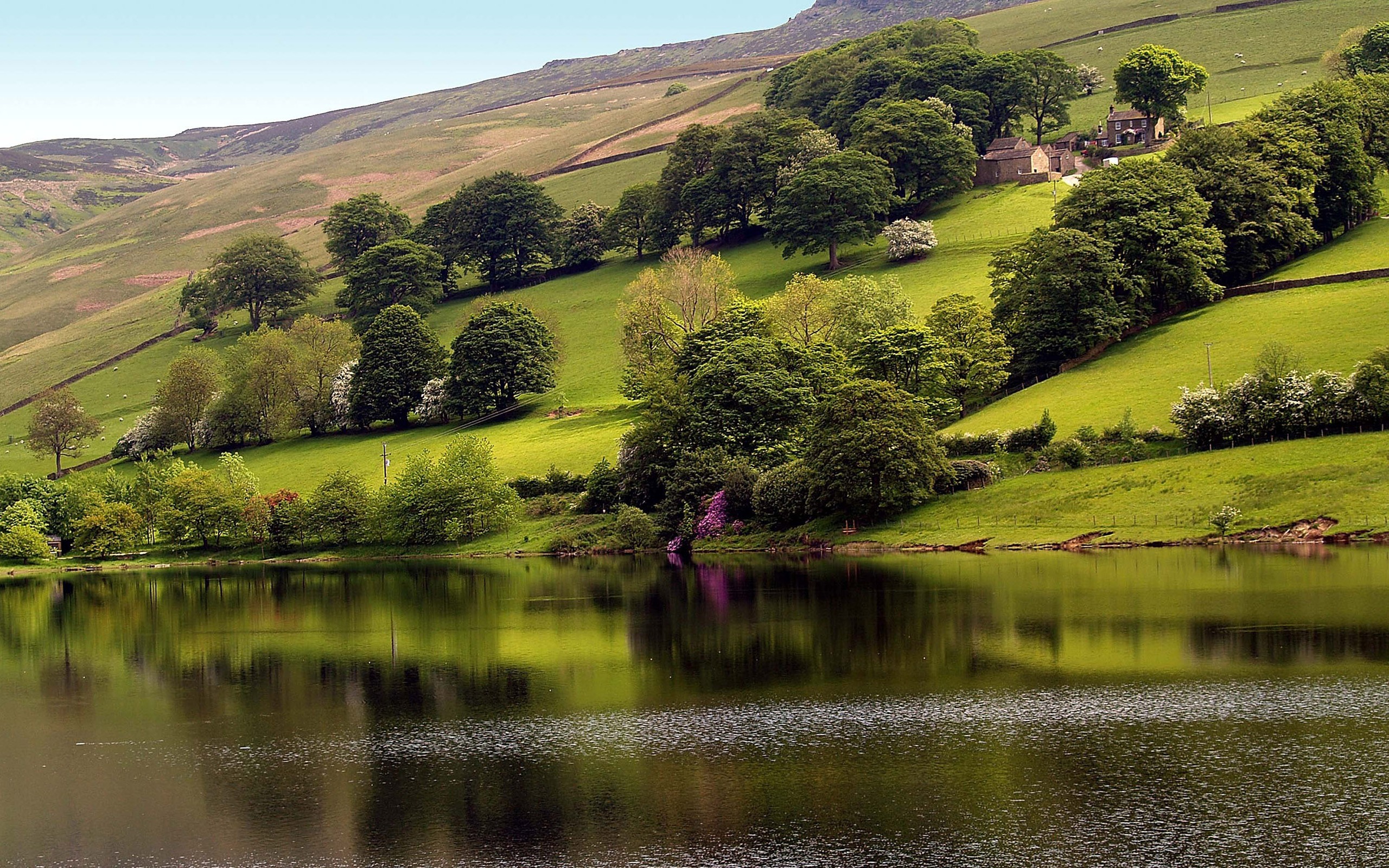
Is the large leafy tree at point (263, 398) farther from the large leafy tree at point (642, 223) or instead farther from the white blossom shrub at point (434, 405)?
the large leafy tree at point (642, 223)

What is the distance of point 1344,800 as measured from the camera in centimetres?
2919

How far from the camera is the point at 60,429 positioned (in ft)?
449

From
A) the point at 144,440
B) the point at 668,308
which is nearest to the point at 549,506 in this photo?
the point at 668,308

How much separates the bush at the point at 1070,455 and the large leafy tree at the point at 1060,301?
843 inches

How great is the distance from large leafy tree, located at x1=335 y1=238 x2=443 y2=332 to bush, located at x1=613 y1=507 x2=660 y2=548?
76.9m

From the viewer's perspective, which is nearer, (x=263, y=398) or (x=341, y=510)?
(x=341, y=510)

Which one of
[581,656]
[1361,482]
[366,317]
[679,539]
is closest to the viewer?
[581,656]

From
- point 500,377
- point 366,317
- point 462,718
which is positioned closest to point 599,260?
point 366,317

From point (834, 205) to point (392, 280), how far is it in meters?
58.9

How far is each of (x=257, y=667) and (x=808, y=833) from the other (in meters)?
33.9

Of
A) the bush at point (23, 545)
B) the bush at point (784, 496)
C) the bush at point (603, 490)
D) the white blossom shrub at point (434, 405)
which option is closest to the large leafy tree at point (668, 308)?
the bush at point (603, 490)

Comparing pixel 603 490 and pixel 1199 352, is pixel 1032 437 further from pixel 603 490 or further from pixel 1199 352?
pixel 603 490

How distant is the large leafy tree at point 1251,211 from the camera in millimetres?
107500

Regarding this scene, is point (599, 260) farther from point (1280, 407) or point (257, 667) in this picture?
point (257, 667)
